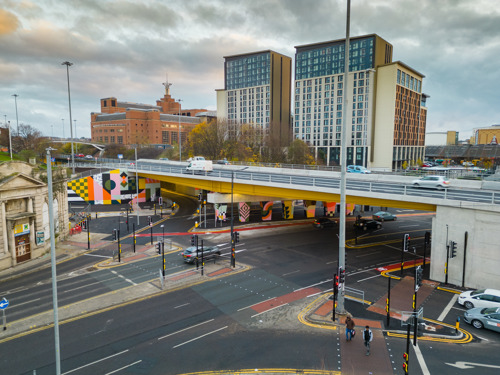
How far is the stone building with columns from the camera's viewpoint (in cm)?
2841

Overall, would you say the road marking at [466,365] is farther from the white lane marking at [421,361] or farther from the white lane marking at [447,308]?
the white lane marking at [447,308]

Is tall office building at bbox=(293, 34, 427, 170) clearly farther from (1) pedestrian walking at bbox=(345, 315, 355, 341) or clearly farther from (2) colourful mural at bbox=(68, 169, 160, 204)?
(1) pedestrian walking at bbox=(345, 315, 355, 341)

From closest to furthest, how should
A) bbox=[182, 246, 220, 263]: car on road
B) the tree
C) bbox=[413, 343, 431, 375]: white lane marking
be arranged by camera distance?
bbox=[413, 343, 431, 375]: white lane marking
bbox=[182, 246, 220, 263]: car on road
the tree

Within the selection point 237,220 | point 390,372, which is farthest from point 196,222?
point 390,372

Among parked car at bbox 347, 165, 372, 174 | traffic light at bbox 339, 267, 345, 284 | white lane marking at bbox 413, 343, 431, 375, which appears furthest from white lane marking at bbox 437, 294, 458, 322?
parked car at bbox 347, 165, 372, 174

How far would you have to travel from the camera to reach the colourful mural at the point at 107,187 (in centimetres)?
5778

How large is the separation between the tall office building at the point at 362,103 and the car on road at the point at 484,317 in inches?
3388

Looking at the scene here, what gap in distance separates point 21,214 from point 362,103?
342ft

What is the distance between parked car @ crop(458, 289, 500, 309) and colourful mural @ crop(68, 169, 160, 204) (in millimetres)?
52698

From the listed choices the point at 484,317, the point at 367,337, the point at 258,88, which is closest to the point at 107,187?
the point at 367,337

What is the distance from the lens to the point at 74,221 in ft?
143

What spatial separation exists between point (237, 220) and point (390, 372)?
116 ft

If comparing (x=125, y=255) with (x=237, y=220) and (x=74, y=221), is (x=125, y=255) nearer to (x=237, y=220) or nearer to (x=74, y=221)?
(x=74, y=221)

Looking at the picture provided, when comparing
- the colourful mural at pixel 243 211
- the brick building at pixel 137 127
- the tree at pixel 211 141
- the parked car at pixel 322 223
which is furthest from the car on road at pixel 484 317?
the brick building at pixel 137 127
